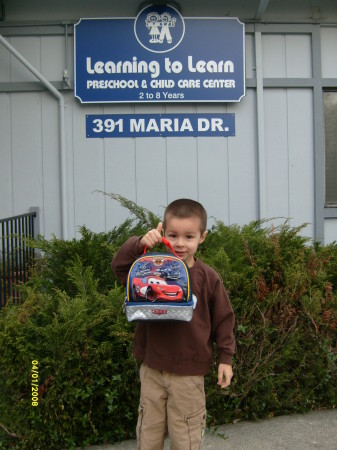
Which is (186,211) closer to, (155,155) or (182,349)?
(182,349)

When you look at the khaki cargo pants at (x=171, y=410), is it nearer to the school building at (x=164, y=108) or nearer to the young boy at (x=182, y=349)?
the young boy at (x=182, y=349)

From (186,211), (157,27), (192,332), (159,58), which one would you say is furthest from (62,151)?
(192,332)

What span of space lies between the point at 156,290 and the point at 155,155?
3.45m

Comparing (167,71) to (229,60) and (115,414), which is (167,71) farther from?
(115,414)

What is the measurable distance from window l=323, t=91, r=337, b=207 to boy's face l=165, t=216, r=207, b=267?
377 cm

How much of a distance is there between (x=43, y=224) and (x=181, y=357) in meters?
3.48

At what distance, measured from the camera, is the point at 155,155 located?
5.36m

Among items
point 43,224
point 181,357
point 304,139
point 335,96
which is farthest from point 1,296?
point 335,96

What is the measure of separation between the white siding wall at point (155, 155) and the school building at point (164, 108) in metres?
0.01

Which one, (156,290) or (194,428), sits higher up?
(156,290)
